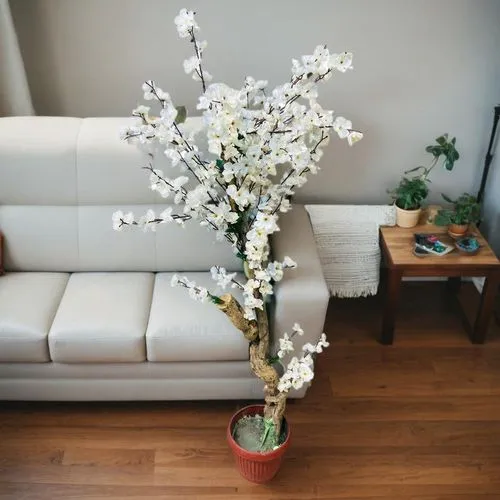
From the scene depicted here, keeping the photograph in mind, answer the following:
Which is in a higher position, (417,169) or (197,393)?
(417,169)

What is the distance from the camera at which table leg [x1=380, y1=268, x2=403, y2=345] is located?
273 cm

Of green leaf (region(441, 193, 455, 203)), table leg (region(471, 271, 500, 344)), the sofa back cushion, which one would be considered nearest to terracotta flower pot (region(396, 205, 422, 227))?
green leaf (region(441, 193, 455, 203))

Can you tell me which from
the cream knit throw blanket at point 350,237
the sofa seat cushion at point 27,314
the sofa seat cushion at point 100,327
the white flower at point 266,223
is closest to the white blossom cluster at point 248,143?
the white flower at point 266,223

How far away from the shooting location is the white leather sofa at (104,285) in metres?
2.33

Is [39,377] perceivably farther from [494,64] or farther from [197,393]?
[494,64]

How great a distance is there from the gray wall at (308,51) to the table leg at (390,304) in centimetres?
63

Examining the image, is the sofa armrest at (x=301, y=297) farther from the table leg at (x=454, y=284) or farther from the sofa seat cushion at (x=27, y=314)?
the table leg at (x=454, y=284)

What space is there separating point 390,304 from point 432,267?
0.83ft

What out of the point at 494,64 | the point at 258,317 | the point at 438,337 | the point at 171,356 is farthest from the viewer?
the point at 438,337

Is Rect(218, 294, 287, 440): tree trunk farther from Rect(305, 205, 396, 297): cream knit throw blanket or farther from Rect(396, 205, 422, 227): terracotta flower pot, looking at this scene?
Rect(396, 205, 422, 227): terracotta flower pot

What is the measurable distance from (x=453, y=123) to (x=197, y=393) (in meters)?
1.70

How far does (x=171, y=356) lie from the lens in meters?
2.36

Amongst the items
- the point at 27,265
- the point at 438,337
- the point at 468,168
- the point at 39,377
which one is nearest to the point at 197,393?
the point at 39,377

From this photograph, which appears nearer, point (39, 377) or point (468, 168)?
point (39, 377)
